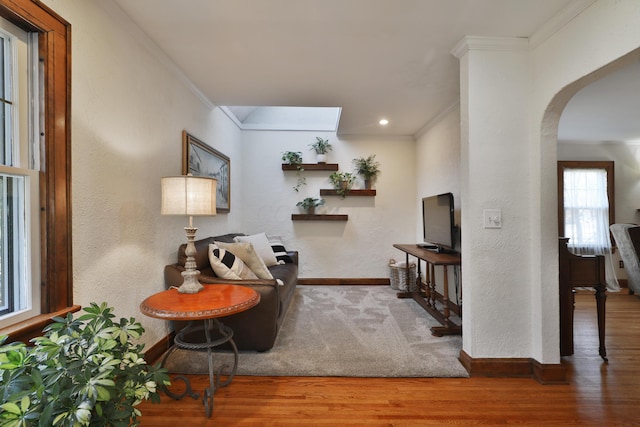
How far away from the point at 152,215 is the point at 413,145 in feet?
12.3

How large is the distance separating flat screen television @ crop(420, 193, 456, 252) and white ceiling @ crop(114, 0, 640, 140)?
113cm

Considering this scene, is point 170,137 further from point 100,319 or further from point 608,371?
point 608,371

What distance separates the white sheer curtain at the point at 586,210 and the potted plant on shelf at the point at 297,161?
166 inches

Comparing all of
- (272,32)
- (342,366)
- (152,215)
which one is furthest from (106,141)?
(342,366)

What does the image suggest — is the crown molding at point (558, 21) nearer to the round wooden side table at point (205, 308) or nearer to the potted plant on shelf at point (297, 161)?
the round wooden side table at point (205, 308)

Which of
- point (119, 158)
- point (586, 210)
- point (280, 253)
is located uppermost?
point (119, 158)

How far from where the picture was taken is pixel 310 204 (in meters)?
4.22

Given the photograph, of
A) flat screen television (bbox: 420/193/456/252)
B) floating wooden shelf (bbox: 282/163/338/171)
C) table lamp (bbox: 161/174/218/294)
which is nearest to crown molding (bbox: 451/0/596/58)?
flat screen television (bbox: 420/193/456/252)

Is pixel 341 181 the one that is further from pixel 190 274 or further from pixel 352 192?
pixel 190 274

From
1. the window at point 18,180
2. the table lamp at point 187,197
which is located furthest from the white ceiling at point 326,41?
the table lamp at point 187,197

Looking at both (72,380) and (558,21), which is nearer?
(72,380)

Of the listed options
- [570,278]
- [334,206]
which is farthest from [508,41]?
[334,206]

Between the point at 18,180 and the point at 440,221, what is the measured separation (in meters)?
3.22

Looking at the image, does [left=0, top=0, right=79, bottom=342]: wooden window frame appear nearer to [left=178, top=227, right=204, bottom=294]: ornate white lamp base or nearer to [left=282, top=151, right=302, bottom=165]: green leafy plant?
[left=178, top=227, right=204, bottom=294]: ornate white lamp base
